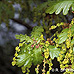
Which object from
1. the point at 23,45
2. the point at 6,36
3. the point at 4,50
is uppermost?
the point at 6,36

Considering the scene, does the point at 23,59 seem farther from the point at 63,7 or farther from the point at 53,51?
the point at 63,7

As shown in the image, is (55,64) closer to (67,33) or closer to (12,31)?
(67,33)

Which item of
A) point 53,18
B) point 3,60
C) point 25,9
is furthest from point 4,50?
point 53,18

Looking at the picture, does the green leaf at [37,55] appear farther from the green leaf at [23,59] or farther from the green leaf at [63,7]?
the green leaf at [63,7]

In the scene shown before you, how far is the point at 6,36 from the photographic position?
241 centimetres

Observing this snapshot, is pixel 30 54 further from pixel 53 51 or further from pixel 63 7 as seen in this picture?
pixel 63 7

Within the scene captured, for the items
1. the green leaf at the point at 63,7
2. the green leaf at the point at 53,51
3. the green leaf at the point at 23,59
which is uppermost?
the green leaf at the point at 63,7

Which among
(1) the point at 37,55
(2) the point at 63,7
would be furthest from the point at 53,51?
(2) the point at 63,7

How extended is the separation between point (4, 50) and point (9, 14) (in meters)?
1.47

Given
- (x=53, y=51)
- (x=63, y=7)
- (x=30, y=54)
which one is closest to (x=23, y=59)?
(x=30, y=54)

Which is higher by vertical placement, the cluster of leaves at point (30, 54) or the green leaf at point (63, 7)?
the green leaf at point (63, 7)

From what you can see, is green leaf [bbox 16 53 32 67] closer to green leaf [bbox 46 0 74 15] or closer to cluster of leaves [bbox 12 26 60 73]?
cluster of leaves [bbox 12 26 60 73]

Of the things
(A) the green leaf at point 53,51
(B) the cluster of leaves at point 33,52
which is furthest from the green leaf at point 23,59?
(A) the green leaf at point 53,51

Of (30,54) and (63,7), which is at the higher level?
(63,7)
